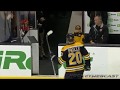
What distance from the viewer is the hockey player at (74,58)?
10227 mm

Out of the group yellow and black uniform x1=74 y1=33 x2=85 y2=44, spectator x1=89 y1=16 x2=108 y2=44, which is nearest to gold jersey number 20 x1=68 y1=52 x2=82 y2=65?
yellow and black uniform x1=74 y1=33 x2=85 y2=44

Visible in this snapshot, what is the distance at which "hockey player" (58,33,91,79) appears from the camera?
10227 mm

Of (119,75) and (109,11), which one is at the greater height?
(109,11)

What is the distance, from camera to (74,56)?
33.7ft

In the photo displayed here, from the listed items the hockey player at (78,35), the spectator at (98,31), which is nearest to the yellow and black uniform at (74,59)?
the hockey player at (78,35)

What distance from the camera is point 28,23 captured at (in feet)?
33.3

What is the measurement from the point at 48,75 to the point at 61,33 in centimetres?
115

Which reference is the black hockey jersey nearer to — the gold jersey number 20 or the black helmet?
the gold jersey number 20

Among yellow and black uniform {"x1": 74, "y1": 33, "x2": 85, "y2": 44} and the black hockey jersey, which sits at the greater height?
yellow and black uniform {"x1": 74, "y1": 33, "x2": 85, "y2": 44}

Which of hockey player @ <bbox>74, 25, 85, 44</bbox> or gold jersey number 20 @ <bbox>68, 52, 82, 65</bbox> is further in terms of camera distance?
gold jersey number 20 @ <bbox>68, 52, 82, 65</bbox>

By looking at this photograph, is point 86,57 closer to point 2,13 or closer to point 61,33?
point 61,33

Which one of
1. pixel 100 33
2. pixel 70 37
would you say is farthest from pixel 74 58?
pixel 100 33

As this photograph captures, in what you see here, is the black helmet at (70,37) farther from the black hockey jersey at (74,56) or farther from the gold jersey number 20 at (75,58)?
the gold jersey number 20 at (75,58)

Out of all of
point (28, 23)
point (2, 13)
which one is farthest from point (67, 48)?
point (2, 13)
